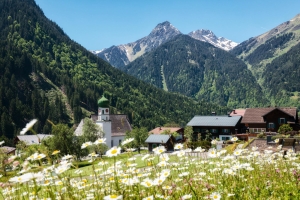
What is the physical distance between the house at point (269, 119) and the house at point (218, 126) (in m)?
2.38

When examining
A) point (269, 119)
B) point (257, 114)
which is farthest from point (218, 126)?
point (269, 119)

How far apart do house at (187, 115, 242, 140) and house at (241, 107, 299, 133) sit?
93.7 inches

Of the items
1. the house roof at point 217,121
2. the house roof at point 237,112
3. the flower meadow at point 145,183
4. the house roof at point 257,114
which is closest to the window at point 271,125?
the house roof at point 257,114

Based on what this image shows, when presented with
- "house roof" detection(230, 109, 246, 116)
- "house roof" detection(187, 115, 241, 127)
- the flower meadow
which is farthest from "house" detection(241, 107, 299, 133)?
the flower meadow

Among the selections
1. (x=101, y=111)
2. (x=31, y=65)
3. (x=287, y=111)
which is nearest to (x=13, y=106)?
(x=31, y=65)

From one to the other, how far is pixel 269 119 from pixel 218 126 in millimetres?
11759

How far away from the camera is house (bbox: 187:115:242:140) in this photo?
73062 millimetres

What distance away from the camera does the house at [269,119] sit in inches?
2640

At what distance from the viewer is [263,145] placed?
27391 mm

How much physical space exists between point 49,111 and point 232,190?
157200 millimetres

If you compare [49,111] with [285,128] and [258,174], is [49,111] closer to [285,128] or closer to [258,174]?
[285,128]

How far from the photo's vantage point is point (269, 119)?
6912 centimetres

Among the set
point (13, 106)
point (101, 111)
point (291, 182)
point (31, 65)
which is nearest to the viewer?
point (291, 182)

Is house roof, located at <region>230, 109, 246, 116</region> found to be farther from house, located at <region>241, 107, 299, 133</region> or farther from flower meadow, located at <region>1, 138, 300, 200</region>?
flower meadow, located at <region>1, 138, 300, 200</region>
